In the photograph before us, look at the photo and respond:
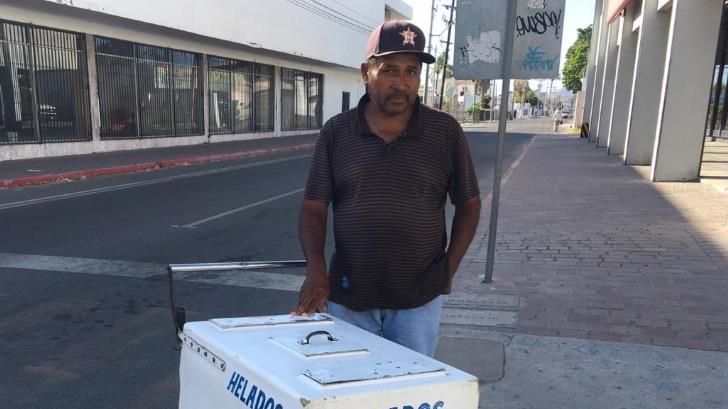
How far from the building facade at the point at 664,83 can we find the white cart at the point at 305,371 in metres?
11.6

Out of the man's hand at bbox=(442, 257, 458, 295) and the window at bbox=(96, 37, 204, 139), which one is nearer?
the man's hand at bbox=(442, 257, 458, 295)

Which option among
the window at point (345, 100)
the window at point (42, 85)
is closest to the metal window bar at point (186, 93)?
the window at point (42, 85)

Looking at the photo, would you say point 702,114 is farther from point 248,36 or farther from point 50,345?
point 248,36

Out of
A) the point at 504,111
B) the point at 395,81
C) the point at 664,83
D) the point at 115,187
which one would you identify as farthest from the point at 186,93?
the point at 395,81

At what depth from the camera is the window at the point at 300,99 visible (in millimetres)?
29469

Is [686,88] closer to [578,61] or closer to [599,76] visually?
[599,76]

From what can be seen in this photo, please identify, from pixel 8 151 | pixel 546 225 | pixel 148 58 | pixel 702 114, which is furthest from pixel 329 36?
pixel 546 225

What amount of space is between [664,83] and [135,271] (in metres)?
10.7

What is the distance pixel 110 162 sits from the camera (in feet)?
48.1

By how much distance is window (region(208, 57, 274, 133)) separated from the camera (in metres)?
23.4

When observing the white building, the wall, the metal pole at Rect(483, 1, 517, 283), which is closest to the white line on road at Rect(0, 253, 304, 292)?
the metal pole at Rect(483, 1, 517, 283)

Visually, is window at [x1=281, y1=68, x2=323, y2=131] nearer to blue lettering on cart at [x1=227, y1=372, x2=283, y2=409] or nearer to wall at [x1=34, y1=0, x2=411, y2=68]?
wall at [x1=34, y1=0, x2=411, y2=68]

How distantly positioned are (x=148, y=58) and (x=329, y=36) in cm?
1217

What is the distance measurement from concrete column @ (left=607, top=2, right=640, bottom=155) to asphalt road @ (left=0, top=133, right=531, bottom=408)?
1003 centimetres
